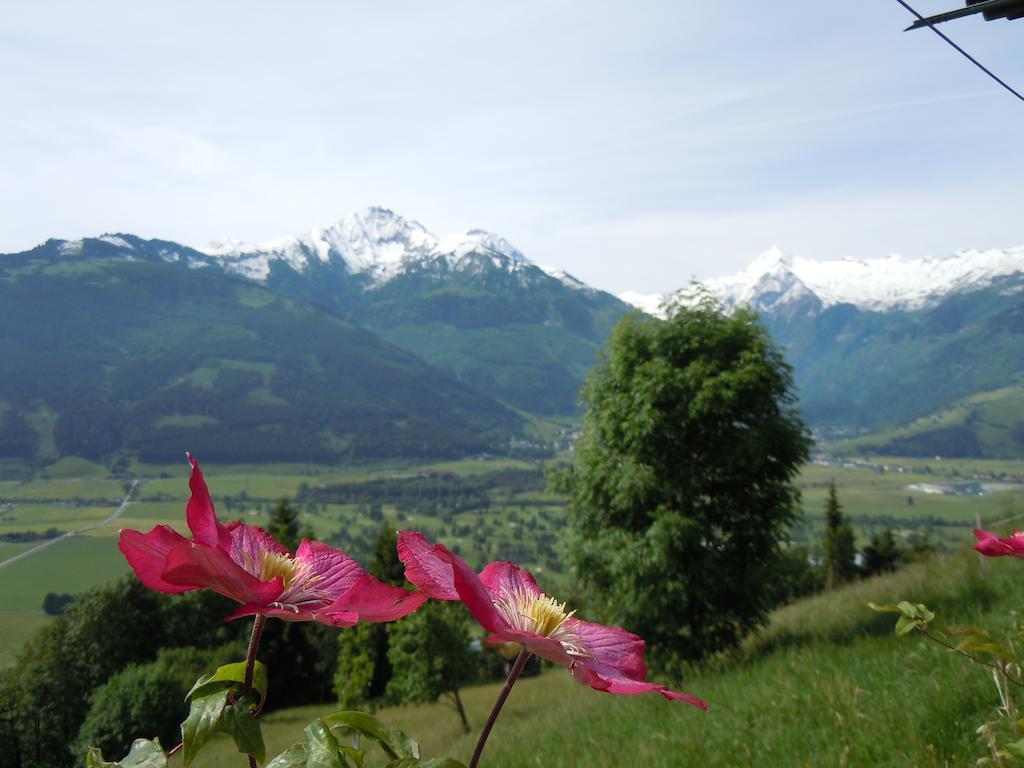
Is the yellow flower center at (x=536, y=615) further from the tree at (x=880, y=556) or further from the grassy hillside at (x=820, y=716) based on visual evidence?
the tree at (x=880, y=556)

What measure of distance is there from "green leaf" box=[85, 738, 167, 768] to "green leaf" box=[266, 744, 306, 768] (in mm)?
156

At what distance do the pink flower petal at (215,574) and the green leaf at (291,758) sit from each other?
0.26m

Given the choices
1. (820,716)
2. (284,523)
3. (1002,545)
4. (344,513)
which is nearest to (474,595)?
(1002,545)

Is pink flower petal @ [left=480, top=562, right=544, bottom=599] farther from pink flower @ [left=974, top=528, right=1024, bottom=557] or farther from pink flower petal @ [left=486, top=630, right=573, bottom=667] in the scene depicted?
pink flower @ [left=974, top=528, right=1024, bottom=557]

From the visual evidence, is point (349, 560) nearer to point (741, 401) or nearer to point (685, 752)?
point (685, 752)

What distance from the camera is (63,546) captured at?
327 ft

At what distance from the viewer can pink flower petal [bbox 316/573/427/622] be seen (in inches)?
40.9

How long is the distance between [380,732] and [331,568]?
0.96ft

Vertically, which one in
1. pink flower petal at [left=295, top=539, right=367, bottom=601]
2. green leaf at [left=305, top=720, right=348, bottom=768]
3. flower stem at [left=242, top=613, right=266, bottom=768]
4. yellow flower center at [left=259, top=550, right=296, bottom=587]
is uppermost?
yellow flower center at [left=259, top=550, right=296, bottom=587]

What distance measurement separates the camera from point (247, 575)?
953 millimetres

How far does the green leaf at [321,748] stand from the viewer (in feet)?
3.03

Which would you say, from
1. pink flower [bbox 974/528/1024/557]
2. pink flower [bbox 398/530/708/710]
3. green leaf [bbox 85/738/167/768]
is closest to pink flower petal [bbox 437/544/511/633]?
pink flower [bbox 398/530/708/710]

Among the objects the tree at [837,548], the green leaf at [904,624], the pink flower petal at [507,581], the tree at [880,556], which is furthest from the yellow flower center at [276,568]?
the tree at [880,556]

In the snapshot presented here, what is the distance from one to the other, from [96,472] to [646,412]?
21397cm
